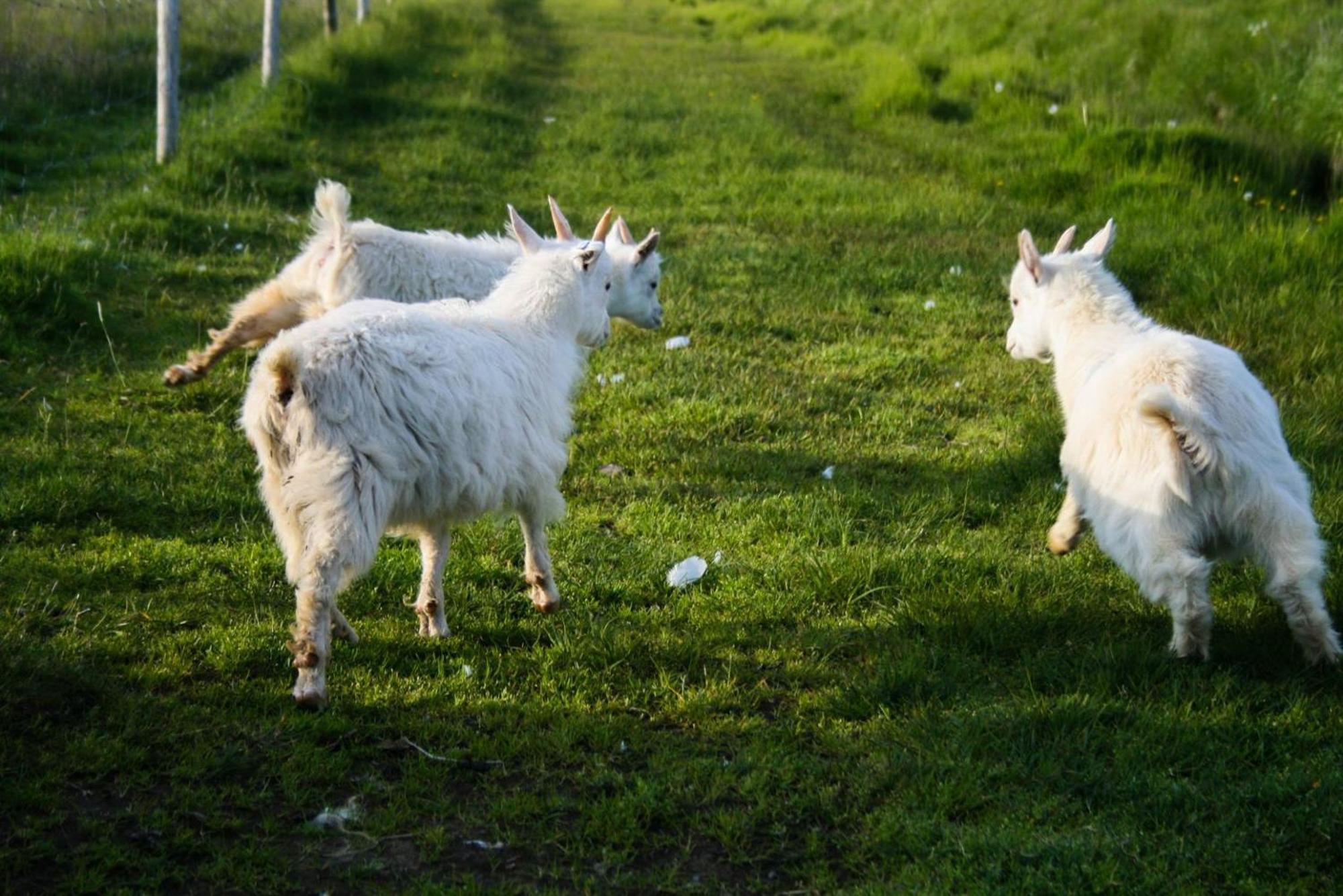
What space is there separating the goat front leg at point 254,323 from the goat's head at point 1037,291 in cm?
→ 362

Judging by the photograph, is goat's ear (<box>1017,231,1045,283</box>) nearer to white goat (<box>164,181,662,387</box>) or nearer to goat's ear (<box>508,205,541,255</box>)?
white goat (<box>164,181,662,387</box>)

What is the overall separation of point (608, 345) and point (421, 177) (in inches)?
163

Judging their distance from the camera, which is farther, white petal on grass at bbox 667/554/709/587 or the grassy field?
white petal on grass at bbox 667/554/709/587

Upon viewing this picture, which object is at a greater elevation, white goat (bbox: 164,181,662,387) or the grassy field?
white goat (bbox: 164,181,662,387)

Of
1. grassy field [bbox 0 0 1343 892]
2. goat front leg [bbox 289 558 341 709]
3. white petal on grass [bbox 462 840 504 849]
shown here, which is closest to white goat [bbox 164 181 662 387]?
grassy field [bbox 0 0 1343 892]

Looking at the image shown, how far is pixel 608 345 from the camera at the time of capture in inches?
314

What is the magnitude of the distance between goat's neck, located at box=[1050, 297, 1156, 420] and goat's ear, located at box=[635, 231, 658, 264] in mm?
1887

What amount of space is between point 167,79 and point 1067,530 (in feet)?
27.1

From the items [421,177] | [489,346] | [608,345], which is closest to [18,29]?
[421,177]

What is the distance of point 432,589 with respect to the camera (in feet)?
15.3

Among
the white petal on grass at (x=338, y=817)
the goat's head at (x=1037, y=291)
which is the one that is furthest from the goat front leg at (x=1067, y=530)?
the white petal on grass at (x=338, y=817)

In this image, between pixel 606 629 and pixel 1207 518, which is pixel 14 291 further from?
pixel 1207 518

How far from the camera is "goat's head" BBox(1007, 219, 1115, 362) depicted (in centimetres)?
543

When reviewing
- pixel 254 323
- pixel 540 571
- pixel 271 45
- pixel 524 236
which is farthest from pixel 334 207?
pixel 271 45
